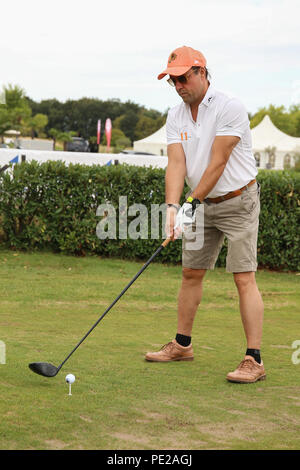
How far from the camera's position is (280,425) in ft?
12.4

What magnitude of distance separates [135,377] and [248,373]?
2.41ft

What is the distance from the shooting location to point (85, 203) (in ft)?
34.6

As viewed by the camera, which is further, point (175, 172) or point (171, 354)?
point (171, 354)

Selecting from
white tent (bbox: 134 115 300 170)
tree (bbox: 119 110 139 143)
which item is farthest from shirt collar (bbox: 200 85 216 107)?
tree (bbox: 119 110 139 143)

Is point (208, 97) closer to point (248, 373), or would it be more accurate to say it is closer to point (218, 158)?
point (218, 158)

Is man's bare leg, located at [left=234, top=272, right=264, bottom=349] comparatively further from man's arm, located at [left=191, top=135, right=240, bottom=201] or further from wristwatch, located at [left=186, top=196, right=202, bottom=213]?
man's arm, located at [left=191, top=135, right=240, bottom=201]

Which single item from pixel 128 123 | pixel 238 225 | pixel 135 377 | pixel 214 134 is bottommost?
pixel 135 377

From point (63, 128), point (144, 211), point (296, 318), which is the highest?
point (63, 128)

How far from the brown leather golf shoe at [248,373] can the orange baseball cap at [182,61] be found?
1.95 metres

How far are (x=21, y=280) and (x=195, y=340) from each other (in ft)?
11.4

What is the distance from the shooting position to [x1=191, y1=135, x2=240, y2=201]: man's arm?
15.5ft

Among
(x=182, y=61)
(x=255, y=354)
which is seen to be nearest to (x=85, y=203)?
(x=182, y=61)

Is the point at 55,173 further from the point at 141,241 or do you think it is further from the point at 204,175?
the point at 204,175
